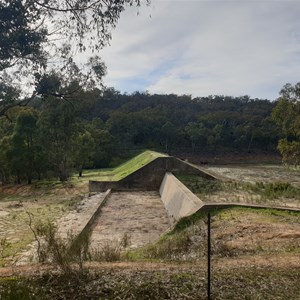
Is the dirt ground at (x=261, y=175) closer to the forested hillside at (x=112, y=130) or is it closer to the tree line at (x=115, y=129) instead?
the tree line at (x=115, y=129)

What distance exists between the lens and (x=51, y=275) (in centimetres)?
555

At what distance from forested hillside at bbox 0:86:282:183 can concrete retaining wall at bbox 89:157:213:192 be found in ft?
16.7

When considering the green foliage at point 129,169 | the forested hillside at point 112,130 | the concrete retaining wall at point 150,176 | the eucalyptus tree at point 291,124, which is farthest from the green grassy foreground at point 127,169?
the eucalyptus tree at point 291,124

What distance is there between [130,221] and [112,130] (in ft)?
149

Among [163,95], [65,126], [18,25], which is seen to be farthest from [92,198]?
[163,95]

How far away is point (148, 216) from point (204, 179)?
8.43 m

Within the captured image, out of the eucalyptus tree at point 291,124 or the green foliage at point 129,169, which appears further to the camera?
the green foliage at point 129,169

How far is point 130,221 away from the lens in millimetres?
15156

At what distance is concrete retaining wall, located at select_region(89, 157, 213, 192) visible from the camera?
78.9 ft

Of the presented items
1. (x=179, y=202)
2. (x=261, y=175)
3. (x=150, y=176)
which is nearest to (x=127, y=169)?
(x=150, y=176)

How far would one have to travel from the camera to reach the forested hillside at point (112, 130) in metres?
27.5

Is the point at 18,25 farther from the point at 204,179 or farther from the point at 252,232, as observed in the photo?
the point at 204,179

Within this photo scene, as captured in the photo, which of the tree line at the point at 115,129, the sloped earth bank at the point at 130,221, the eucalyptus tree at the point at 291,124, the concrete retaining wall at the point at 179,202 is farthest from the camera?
the tree line at the point at 115,129

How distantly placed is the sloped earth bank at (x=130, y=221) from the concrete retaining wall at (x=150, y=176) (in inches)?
86.0
